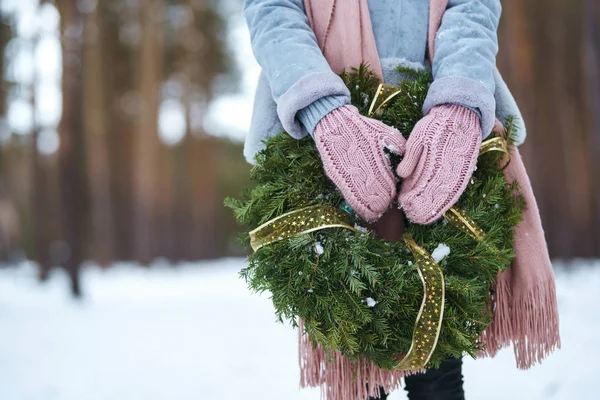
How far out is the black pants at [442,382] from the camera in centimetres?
138

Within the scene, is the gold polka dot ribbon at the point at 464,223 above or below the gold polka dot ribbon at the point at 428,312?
above

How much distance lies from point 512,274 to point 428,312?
1.23 ft

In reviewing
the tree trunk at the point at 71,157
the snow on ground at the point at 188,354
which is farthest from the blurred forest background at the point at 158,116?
the snow on ground at the point at 188,354

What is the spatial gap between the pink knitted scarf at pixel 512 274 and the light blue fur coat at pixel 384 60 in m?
0.05

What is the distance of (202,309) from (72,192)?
9.30 ft

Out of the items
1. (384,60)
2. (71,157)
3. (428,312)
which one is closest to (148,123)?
(71,157)

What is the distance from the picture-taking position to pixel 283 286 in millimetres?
1219

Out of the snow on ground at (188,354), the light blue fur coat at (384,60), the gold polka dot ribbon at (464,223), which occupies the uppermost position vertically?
the light blue fur coat at (384,60)

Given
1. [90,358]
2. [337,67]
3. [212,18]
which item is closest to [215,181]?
[212,18]

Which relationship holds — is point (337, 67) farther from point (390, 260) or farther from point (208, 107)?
point (208, 107)

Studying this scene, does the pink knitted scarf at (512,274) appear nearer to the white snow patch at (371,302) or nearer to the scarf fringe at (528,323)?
the scarf fringe at (528,323)

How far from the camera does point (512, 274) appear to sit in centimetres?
144

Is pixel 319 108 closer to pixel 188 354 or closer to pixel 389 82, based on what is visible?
pixel 389 82

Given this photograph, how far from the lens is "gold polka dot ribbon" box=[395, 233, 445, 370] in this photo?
1205 millimetres
